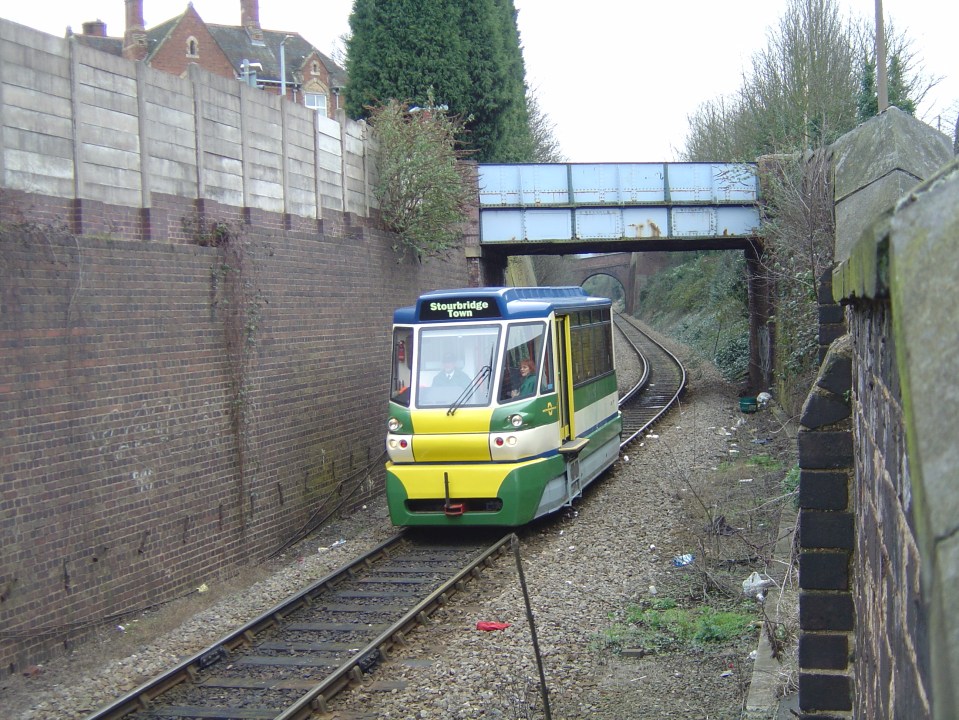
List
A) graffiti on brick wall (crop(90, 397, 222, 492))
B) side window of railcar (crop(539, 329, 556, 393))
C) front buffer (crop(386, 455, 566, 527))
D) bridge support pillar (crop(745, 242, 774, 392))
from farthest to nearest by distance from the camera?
bridge support pillar (crop(745, 242, 774, 392)) → side window of railcar (crop(539, 329, 556, 393)) → front buffer (crop(386, 455, 566, 527)) → graffiti on brick wall (crop(90, 397, 222, 492))

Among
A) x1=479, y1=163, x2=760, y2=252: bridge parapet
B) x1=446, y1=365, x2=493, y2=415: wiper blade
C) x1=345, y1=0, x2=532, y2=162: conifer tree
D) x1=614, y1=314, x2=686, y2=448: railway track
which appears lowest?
x1=614, y1=314, x2=686, y2=448: railway track

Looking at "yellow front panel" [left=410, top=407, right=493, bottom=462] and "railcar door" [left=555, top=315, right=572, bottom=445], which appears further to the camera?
"railcar door" [left=555, top=315, right=572, bottom=445]

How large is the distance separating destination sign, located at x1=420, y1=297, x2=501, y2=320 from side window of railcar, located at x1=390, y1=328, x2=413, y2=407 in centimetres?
40

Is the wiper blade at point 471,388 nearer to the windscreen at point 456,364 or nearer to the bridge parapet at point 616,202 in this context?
the windscreen at point 456,364

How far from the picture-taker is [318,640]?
333 inches

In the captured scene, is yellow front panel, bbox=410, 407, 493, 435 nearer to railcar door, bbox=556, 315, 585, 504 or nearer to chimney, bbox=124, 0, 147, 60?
railcar door, bbox=556, 315, 585, 504

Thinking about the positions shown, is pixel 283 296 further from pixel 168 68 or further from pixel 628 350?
pixel 168 68

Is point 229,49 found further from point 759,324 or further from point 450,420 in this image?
point 450,420

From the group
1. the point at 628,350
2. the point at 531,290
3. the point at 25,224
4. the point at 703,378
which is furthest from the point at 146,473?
the point at 628,350

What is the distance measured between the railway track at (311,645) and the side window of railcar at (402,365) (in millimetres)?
1985

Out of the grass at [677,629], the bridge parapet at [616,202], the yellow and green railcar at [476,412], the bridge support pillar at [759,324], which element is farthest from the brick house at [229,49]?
the grass at [677,629]

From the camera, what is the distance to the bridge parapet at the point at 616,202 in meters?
23.3

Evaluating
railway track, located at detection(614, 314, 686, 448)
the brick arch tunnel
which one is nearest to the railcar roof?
railway track, located at detection(614, 314, 686, 448)

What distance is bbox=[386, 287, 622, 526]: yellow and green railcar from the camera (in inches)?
453
